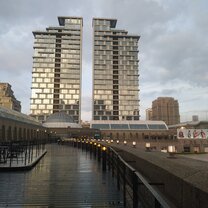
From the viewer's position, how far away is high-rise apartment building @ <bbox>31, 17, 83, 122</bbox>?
139 metres

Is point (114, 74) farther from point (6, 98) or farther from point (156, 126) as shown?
point (6, 98)

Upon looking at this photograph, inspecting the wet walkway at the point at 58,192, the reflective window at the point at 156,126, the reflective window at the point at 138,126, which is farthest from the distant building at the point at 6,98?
the wet walkway at the point at 58,192

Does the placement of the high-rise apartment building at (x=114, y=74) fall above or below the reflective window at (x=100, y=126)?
above

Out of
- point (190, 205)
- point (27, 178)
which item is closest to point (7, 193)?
point (27, 178)

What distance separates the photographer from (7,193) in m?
7.21

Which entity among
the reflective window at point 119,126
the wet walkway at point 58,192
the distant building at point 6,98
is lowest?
the wet walkway at point 58,192

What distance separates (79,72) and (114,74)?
21569 mm

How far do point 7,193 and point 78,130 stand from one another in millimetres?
91975

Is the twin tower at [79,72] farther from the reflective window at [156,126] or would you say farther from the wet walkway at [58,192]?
the wet walkway at [58,192]

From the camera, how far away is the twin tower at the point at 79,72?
13900 centimetres

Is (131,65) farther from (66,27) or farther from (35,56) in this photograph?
(35,56)

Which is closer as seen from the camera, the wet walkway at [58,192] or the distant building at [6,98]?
the wet walkway at [58,192]

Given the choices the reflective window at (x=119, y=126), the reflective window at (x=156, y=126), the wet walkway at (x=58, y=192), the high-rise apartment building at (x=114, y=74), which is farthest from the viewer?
the high-rise apartment building at (x=114, y=74)

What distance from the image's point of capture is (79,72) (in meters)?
147
